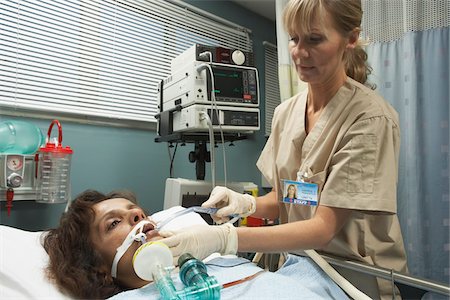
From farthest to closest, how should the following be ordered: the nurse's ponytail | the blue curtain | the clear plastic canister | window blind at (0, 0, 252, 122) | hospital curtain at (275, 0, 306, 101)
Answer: hospital curtain at (275, 0, 306, 101), window blind at (0, 0, 252, 122), the clear plastic canister, the blue curtain, the nurse's ponytail

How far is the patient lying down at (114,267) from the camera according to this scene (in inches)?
38.8

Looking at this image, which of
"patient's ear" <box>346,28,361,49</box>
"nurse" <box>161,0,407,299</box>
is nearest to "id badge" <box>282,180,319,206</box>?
"nurse" <box>161,0,407,299</box>

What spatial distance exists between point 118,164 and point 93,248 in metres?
1.17

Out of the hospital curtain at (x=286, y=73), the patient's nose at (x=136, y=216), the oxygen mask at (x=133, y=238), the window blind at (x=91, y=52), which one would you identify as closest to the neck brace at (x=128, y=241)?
the oxygen mask at (x=133, y=238)

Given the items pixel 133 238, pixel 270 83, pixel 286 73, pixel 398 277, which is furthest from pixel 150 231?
pixel 270 83

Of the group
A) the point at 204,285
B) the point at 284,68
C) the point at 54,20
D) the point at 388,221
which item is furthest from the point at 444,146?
the point at 54,20

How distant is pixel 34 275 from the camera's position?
3.30ft

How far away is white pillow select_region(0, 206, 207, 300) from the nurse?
1.30 feet

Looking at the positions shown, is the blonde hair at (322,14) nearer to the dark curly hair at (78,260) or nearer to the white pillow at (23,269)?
the dark curly hair at (78,260)

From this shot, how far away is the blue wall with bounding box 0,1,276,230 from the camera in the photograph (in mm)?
1894

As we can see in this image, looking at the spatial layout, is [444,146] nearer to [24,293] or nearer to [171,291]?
[171,291]

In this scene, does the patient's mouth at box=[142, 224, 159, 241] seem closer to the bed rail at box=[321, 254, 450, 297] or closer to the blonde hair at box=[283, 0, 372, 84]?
the bed rail at box=[321, 254, 450, 297]

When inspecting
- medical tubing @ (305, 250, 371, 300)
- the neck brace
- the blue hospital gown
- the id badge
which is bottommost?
the blue hospital gown

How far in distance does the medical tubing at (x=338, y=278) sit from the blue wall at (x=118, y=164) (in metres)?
1.50
